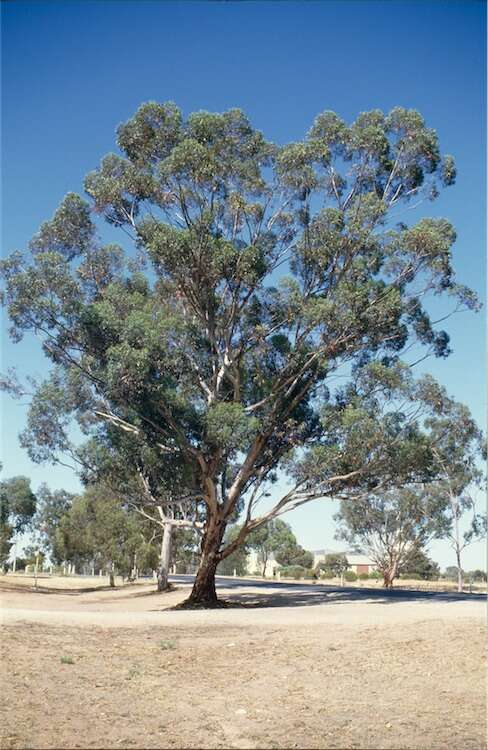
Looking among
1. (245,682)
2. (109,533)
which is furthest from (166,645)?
(109,533)

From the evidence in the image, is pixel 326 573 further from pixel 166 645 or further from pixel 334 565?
pixel 166 645

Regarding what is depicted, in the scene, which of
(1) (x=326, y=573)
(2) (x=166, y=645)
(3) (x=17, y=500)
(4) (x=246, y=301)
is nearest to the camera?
(2) (x=166, y=645)

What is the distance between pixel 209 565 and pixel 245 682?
1526cm

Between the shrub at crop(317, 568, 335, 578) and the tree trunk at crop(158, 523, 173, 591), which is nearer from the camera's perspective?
the tree trunk at crop(158, 523, 173, 591)

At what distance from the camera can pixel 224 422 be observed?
22703 mm

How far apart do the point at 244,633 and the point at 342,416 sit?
1043 centimetres

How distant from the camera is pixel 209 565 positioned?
25906mm

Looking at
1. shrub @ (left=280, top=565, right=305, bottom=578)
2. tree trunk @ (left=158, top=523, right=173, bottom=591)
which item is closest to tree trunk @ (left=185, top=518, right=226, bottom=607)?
tree trunk @ (left=158, top=523, right=173, bottom=591)

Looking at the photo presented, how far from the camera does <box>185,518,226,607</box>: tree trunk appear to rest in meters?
25.6

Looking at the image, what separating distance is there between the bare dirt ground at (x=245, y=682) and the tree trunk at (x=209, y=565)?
25.6 ft

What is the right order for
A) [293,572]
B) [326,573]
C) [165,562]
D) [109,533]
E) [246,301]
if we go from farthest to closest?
[326,573] → [293,572] → [109,533] → [165,562] → [246,301]

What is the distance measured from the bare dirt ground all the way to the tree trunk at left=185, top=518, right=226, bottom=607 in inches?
307

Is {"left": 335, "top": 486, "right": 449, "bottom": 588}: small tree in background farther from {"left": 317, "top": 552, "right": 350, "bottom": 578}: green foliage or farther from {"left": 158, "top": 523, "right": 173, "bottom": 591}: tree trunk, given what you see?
{"left": 317, "top": 552, "right": 350, "bottom": 578}: green foliage

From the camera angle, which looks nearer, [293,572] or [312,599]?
[312,599]
